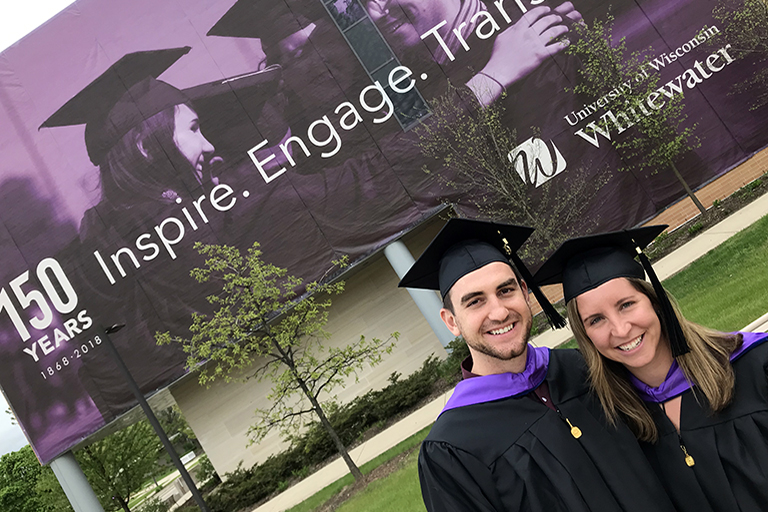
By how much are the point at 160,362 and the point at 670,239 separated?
13605 millimetres

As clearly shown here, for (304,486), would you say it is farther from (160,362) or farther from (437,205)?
(437,205)

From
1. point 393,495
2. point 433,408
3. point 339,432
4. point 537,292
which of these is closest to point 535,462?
point 537,292

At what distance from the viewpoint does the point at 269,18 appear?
16.4 metres

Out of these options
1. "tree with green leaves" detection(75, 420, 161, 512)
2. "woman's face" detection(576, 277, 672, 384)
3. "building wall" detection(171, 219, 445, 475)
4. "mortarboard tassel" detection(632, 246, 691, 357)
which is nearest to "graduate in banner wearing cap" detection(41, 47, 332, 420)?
"building wall" detection(171, 219, 445, 475)

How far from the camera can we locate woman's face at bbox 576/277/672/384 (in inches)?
111

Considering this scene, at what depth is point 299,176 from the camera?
53.0 feet

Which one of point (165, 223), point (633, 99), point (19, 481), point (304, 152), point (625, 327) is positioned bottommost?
point (625, 327)

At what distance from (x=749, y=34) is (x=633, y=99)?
139 inches

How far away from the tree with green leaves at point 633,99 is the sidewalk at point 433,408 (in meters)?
2.26

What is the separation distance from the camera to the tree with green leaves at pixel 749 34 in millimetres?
15219

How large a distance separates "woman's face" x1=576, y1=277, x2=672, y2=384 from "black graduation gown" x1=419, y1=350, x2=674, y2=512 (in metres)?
0.27

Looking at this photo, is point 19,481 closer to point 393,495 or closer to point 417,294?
point 417,294

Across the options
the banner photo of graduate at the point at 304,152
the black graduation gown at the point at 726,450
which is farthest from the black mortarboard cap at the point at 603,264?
the banner photo of graduate at the point at 304,152

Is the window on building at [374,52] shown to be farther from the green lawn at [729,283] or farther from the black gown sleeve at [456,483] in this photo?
the black gown sleeve at [456,483]
